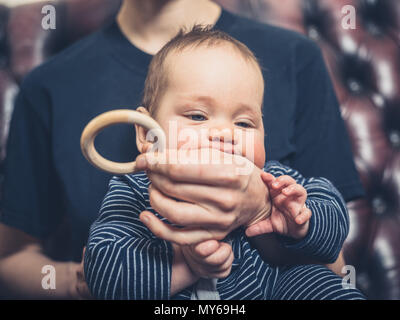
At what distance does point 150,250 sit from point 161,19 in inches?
9.8

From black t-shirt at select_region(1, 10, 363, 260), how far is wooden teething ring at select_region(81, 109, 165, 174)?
0.37 ft

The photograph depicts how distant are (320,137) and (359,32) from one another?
212mm

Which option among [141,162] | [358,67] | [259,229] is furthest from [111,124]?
[358,67]

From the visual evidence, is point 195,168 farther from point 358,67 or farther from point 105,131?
point 358,67

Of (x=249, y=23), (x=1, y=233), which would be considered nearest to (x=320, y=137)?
(x=249, y=23)

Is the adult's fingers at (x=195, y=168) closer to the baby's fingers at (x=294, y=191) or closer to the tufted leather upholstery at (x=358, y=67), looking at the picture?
the baby's fingers at (x=294, y=191)

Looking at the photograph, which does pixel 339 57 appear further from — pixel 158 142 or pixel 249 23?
pixel 158 142

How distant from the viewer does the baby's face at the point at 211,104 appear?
25 centimetres

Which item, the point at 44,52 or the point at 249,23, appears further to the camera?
the point at 44,52

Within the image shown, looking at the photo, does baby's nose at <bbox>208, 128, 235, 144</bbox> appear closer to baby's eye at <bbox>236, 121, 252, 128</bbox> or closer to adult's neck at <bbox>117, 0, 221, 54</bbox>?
baby's eye at <bbox>236, 121, 252, 128</bbox>

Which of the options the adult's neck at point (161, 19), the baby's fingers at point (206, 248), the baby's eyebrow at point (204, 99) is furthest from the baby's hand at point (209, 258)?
the adult's neck at point (161, 19)

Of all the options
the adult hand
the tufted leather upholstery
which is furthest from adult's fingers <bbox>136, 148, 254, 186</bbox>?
the tufted leather upholstery

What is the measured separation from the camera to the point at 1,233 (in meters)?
0.40

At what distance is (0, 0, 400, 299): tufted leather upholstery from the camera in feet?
A: 1.56
